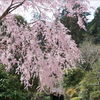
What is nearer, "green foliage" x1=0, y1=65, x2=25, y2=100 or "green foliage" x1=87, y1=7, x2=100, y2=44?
"green foliage" x1=0, y1=65, x2=25, y2=100

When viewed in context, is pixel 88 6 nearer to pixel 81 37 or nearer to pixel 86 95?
pixel 86 95

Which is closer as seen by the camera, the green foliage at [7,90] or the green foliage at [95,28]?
the green foliage at [7,90]

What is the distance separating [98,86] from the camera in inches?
217

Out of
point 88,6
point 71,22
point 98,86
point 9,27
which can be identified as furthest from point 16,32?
point 71,22

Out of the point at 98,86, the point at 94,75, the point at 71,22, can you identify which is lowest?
the point at 98,86

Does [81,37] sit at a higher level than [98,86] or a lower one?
higher

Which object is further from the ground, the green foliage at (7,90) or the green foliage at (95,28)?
the green foliage at (95,28)

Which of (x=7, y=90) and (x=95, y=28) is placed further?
(x=95, y=28)

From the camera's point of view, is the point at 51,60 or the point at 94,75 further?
the point at 94,75

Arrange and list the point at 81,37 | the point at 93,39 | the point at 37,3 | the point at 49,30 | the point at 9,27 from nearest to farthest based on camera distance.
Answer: the point at 49,30 → the point at 37,3 → the point at 9,27 → the point at 93,39 → the point at 81,37

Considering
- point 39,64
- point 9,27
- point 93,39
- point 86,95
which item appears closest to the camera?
point 39,64

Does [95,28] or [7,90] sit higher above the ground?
[95,28]

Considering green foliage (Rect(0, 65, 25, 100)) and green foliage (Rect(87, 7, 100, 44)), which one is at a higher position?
green foliage (Rect(87, 7, 100, 44))

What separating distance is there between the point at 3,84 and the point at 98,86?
13.5 feet
